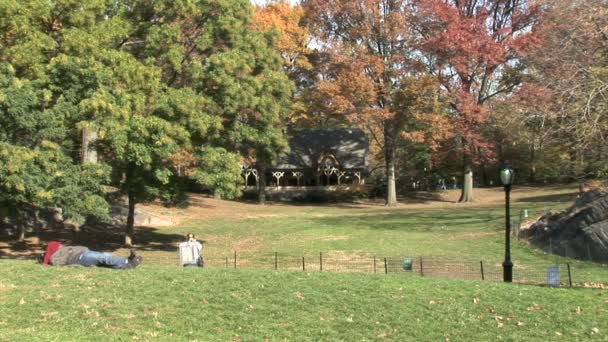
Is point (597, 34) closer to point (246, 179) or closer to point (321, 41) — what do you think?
point (321, 41)

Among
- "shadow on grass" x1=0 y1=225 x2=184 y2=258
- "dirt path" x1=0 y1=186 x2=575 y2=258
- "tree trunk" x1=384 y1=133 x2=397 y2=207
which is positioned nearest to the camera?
"shadow on grass" x1=0 y1=225 x2=184 y2=258

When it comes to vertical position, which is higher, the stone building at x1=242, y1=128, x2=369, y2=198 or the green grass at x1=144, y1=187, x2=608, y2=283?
the stone building at x1=242, y1=128, x2=369, y2=198

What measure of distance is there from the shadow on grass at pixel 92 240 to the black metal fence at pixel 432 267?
456 centimetres

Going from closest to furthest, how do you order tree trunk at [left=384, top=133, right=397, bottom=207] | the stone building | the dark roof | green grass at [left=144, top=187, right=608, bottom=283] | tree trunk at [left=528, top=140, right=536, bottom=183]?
green grass at [left=144, top=187, right=608, bottom=283] < tree trunk at [left=384, top=133, right=397, bottom=207] < the stone building < the dark roof < tree trunk at [left=528, top=140, right=536, bottom=183]

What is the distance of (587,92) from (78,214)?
15.7m

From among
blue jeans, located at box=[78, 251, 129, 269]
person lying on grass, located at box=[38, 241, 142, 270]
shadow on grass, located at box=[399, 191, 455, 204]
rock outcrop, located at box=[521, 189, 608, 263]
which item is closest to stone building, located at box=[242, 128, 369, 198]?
shadow on grass, located at box=[399, 191, 455, 204]

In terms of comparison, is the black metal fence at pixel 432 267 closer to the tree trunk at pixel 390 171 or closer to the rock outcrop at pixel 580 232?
the rock outcrop at pixel 580 232

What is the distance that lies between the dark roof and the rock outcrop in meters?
35.1

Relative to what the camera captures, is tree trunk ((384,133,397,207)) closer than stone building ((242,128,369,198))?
Yes

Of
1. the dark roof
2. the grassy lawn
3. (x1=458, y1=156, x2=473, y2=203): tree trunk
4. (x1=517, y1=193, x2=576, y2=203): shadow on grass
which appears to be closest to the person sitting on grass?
the grassy lawn

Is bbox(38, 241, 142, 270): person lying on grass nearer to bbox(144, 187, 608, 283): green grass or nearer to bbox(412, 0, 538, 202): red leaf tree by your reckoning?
bbox(144, 187, 608, 283): green grass

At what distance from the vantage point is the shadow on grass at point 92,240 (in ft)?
81.0

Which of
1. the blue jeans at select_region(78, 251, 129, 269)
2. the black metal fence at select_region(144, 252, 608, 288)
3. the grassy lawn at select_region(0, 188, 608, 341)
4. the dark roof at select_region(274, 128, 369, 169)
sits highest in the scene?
the dark roof at select_region(274, 128, 369, 169)

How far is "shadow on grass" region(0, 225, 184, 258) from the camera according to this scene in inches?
972
